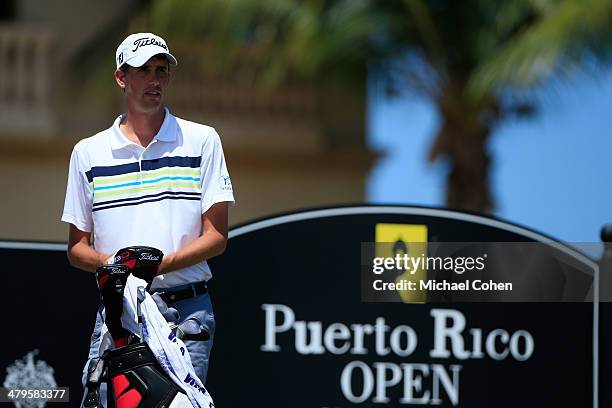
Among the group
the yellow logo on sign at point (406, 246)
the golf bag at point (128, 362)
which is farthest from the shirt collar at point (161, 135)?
the yellow logo on sign at point (406, 246)

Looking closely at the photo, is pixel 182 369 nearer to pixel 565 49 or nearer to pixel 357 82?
pixel 565 49

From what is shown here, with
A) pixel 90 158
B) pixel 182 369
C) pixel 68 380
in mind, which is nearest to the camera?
pixel 182 369

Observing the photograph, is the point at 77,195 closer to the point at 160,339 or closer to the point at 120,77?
the point at 120,77

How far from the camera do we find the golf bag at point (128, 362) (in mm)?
4348

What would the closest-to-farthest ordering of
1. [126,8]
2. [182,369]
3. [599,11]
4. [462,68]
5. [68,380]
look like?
1. [182,369]
2. [68,380]
3. [599,11]
4. [462,68]
5. [126,8]

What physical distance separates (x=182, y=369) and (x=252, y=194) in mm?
11125

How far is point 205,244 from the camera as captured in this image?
462 cm

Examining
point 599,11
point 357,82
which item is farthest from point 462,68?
point 599,11

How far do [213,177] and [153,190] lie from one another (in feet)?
0.68

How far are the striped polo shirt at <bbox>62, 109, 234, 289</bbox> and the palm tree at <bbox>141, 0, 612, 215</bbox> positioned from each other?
825cm

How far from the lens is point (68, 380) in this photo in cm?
603

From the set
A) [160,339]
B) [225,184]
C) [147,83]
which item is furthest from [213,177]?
[160,339]

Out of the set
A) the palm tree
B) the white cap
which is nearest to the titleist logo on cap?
the white cap

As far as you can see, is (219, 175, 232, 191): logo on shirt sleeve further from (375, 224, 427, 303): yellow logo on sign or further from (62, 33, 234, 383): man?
(375, 224, 427, 303): yellow logo on sign
